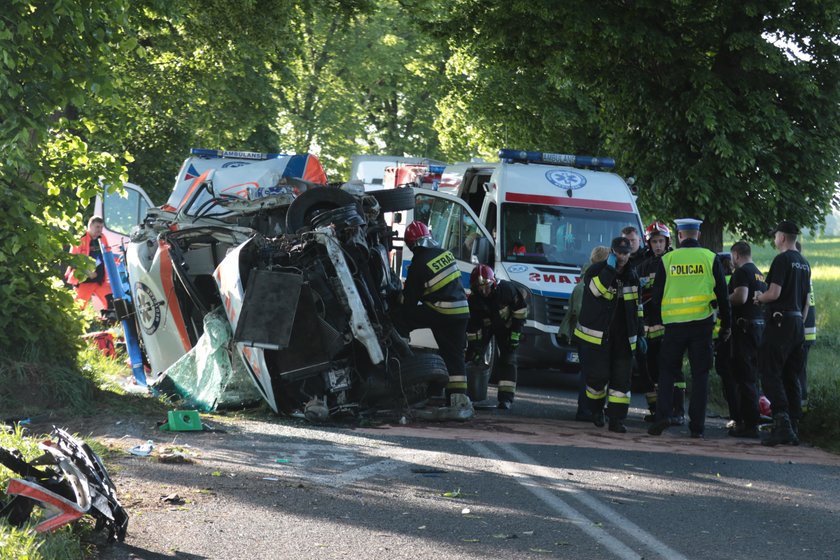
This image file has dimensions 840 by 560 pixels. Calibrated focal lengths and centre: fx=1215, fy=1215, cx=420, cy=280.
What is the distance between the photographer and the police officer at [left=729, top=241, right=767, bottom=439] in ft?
37.6

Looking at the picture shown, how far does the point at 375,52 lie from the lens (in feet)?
150

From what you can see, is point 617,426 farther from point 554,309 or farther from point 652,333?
point 554,309

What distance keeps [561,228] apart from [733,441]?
527cm

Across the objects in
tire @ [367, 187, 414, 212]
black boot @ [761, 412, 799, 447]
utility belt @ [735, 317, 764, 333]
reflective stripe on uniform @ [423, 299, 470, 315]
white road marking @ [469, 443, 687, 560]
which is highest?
tire @ [367, 187, 414, 212]

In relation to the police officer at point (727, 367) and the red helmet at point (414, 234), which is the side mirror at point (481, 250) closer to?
the red helmet at point (414, 234)

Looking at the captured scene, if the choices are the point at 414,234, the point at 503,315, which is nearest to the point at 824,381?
the point at 503,315

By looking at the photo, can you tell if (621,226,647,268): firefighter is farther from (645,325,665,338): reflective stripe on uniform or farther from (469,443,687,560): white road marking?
(469,443,687,560): white road marking

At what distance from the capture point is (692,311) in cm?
1093

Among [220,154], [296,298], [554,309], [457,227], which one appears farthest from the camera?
[220,154]

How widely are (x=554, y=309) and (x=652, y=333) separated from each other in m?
2.91

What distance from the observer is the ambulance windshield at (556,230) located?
15.6 m

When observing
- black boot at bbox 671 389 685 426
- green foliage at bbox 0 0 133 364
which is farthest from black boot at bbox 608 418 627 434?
green foliage at bbox 0 0 133 364

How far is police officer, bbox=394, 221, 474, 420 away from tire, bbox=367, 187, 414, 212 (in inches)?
37.4

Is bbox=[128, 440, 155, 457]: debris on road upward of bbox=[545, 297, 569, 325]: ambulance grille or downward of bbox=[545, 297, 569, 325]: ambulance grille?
downward
